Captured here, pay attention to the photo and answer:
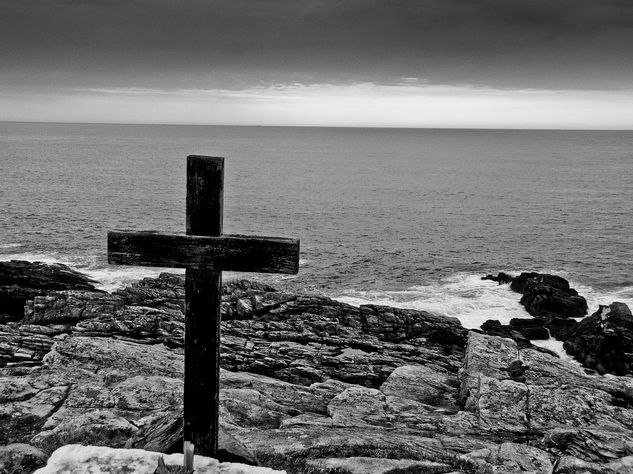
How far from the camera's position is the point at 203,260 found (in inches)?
253

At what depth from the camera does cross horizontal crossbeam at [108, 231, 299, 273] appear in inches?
248

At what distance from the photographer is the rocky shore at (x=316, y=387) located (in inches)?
366

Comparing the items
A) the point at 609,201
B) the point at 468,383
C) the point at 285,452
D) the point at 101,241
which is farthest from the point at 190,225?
the point at 609,201

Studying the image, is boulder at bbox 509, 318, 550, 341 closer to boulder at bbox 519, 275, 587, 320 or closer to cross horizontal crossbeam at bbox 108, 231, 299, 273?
boulder at bbox 519, 275, 587, 320

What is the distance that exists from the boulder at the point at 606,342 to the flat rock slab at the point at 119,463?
23103 mm

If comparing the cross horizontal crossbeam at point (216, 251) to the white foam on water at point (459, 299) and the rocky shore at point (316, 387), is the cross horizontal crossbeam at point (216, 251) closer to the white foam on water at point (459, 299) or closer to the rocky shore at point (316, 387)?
the rocky shore at point (316, 387)

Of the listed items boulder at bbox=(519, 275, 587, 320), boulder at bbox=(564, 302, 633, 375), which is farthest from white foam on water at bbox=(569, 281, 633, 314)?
boulder at bbox=(564, 302, 633, 375)

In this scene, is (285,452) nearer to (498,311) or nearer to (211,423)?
(211,423)

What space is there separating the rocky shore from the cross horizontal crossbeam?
238 cm

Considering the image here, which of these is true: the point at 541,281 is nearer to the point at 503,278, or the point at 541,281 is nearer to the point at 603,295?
the point at 503,278

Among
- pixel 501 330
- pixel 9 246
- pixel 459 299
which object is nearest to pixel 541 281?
pixel 459 299

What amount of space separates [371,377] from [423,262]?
1175 inches

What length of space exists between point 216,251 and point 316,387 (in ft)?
32.6

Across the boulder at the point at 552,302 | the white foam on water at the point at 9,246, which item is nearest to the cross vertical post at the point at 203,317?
the boulder at the point at 552,302
